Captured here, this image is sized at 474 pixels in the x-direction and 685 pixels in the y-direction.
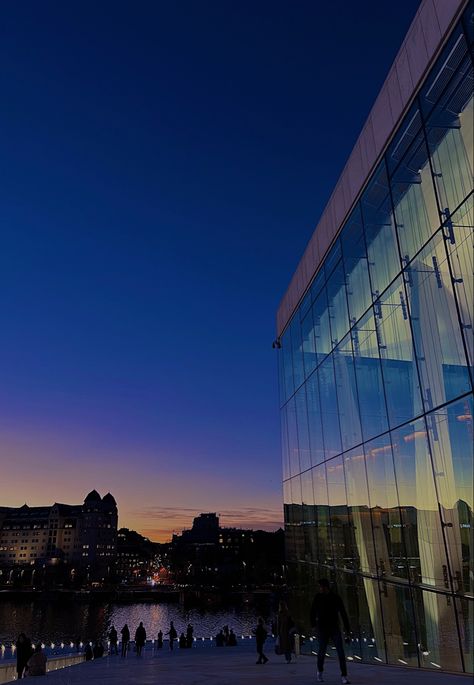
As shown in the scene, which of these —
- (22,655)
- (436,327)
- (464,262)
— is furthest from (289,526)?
(464,262)

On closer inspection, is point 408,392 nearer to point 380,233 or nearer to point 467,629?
point 380,233

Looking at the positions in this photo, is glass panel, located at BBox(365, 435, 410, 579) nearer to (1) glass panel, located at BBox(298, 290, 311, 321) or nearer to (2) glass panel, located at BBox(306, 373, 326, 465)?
(2) glass panel, located at BBox(306, 373, 326, 465)

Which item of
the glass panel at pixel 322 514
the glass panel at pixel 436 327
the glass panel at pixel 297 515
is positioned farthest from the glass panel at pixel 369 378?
the glass panel at pixel 297 515

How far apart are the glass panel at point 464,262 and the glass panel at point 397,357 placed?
2.48 metres

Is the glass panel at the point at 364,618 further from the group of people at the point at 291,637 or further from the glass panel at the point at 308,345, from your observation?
the glass panel at the point at 308,345

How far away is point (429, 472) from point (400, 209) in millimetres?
6446

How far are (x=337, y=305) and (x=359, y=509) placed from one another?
22.1 ft

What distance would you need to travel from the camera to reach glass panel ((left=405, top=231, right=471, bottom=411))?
11.1 meters

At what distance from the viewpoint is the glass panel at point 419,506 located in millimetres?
11812

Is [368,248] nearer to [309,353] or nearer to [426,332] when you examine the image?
[426,332]

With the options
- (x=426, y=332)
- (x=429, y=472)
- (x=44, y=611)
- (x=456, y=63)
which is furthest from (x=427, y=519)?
(x=44, y=611)

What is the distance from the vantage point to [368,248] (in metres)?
16.1

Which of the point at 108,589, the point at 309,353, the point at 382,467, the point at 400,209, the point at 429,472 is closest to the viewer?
the point at 429,472

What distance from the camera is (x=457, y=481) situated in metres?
11.1
